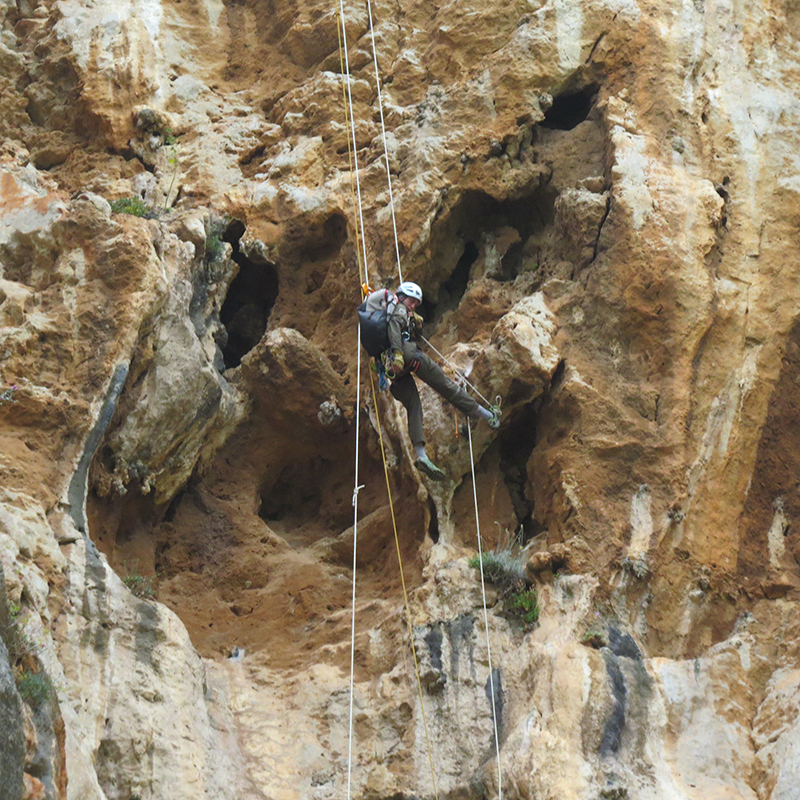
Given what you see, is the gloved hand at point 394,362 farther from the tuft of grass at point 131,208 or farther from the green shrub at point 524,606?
the tuft of grass at point 131,208

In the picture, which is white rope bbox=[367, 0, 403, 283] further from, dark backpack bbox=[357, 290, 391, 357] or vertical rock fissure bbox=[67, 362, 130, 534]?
vertical rock fissure bbox=[67, 362, 130, 534]

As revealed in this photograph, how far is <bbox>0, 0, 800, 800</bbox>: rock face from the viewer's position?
8648 mm

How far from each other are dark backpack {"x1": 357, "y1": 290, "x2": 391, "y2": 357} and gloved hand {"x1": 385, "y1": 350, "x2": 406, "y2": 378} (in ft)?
0.47

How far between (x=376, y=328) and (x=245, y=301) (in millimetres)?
3095

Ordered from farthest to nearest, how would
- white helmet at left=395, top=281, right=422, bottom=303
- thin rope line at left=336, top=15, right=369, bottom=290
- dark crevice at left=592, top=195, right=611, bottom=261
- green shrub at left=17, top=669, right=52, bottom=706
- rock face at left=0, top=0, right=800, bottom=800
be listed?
1. thin rope line at left=336, top=15, right=369, bottom=290
2. dark crevice at left=592, top=195, right=611, bottom=261
3. white helmet at left=395, top=281, right=422, bottom=303
4. rock face at left=0, top=0, right=800, bottom=800
5. green shrub at left=17, top=669, right=52, bottom=706

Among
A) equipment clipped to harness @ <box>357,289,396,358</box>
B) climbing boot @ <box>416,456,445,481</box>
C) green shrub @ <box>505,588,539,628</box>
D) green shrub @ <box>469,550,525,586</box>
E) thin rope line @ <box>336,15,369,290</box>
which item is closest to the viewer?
green shrub @ <box>505,588,539,628</box>

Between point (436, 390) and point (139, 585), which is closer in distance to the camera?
point (139, 585)

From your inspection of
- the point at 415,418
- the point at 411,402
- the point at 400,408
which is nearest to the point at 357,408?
the point at 400,408

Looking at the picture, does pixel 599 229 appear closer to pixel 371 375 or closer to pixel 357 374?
pixel 371 375

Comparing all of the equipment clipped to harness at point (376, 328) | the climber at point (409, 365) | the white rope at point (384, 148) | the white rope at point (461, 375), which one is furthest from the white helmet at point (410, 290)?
the white rope at point (384, 148)

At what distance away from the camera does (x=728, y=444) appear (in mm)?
9992

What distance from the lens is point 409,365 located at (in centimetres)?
1018

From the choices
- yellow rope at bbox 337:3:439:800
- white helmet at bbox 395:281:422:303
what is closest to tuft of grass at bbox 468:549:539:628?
yellow rope at bbox 337:3:439:800

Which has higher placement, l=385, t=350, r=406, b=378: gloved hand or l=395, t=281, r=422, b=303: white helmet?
l=395, t=281, r=422, b=303: white helmet
